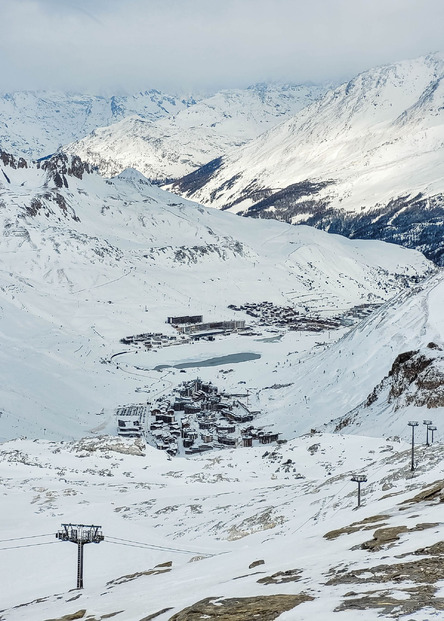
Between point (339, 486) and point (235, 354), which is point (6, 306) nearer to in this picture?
point (235, 354)

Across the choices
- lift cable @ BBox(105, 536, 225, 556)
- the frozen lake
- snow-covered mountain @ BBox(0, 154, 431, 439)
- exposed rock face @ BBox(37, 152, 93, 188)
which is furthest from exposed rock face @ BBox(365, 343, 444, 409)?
exposed rock face @ BBox(37, 152, 93, 188)

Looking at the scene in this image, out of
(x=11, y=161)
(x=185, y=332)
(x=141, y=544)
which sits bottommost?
(x=141, y=544)

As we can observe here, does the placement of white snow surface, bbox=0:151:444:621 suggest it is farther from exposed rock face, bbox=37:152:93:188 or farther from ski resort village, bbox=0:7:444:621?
exposed rock face, bbox=37:152:93:188

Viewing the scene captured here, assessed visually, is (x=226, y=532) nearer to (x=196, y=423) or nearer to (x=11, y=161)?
(x=196, y=423)

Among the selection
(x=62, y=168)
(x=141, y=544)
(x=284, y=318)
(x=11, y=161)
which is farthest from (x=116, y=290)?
(x=141, y=544)

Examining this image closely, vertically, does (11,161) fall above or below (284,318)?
above

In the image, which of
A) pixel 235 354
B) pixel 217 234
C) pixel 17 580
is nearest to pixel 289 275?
pixel 217 234

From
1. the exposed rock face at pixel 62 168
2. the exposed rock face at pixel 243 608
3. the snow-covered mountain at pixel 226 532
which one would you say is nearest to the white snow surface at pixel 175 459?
the snow-covered mountain at pixel 226 532
